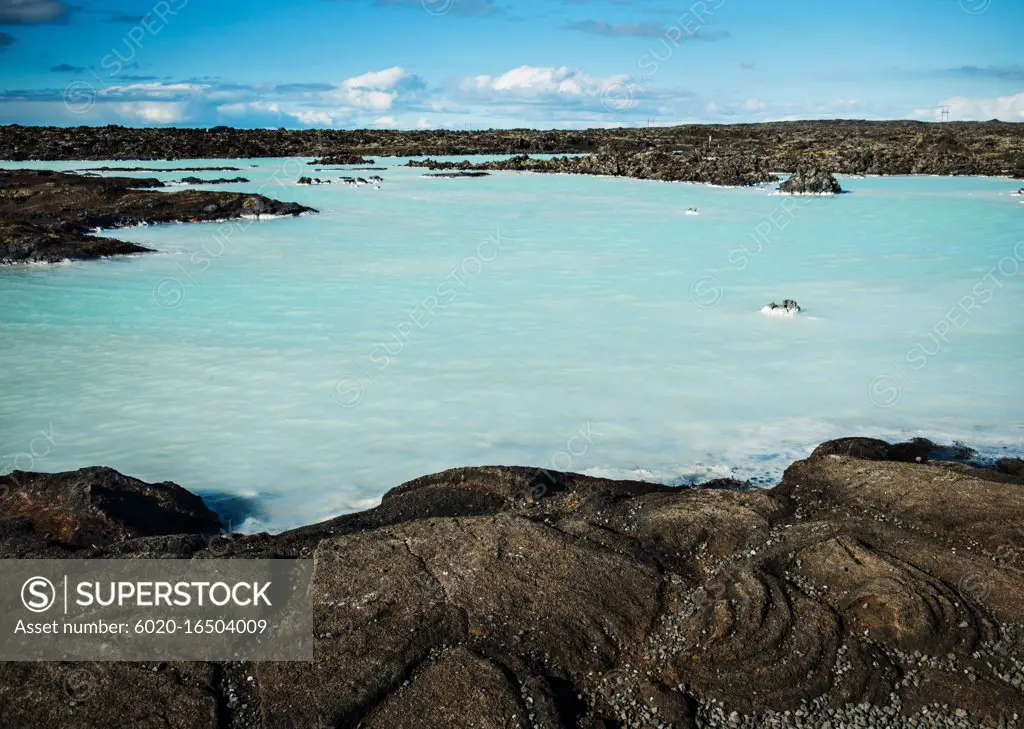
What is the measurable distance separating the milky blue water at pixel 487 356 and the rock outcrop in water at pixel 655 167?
19.9 meters

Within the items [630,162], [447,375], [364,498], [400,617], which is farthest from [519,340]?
[630,162]

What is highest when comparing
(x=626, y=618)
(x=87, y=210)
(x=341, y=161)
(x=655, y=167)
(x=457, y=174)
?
(x=341, y=161)

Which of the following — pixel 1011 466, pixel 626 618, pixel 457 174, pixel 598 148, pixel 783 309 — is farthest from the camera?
pixel 598 148

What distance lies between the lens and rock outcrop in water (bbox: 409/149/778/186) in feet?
138

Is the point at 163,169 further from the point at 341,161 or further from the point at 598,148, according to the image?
the point at 598,148

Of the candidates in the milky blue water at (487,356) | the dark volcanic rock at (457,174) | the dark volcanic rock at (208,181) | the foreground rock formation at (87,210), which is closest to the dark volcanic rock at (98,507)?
the milky blue water at (487,356)

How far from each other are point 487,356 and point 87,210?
1858 cm

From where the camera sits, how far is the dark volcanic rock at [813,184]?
35.5 meters

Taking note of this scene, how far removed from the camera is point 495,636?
4469mm

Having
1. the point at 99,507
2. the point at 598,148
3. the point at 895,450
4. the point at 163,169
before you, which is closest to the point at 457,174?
the point at 163,169

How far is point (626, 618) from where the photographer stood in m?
4.65

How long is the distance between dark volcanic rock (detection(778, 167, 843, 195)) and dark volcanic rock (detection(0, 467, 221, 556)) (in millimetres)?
33970

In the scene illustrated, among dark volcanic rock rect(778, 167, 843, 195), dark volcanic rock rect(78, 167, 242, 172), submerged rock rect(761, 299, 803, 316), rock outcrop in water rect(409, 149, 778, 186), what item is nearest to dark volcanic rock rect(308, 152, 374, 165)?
rock outcrop in water rect(409, 149, 778, 186)

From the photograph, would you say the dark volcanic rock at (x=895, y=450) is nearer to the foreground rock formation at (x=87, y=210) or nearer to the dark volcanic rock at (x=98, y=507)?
the dark volcanic rock at (x=98, y=507)
